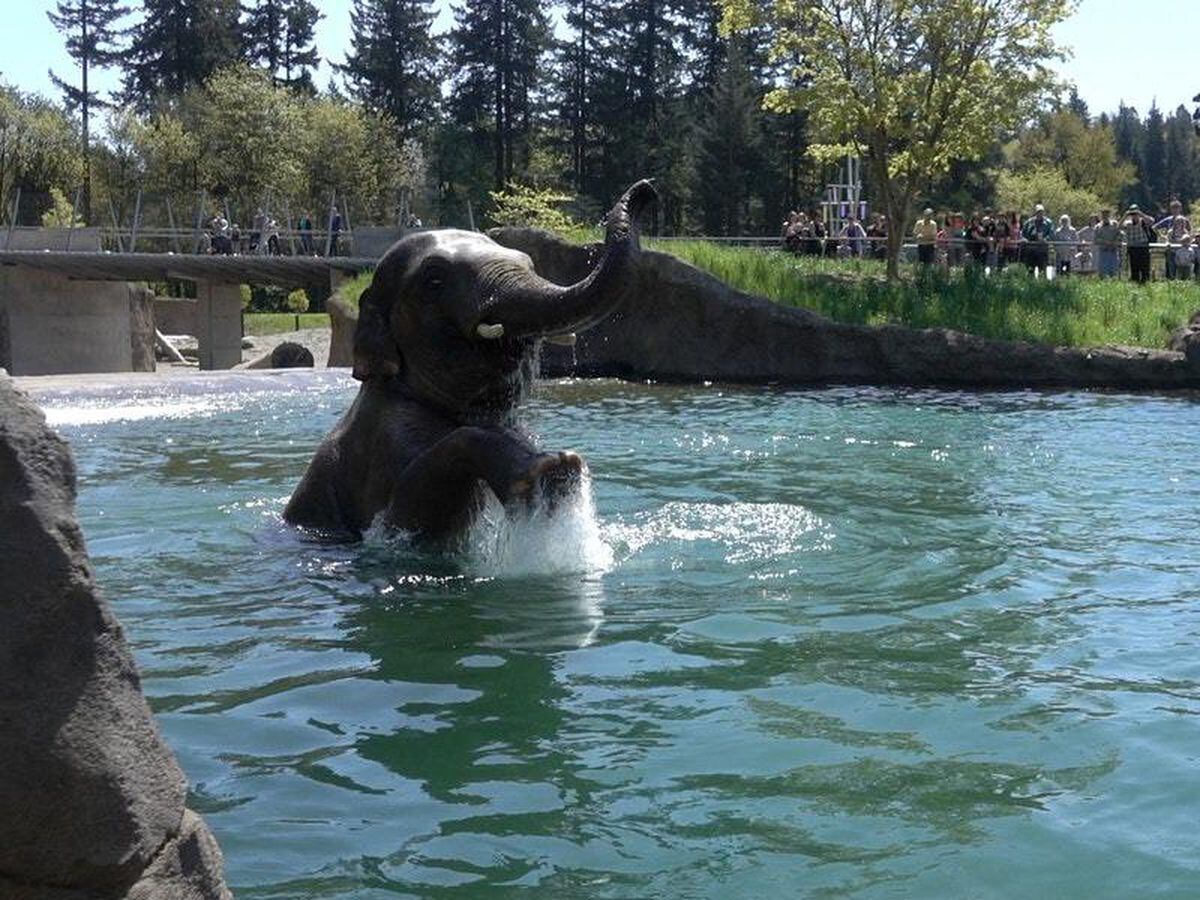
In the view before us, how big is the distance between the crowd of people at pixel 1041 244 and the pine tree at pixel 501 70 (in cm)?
3477

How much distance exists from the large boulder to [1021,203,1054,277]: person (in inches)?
1001

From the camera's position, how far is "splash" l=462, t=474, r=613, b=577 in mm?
7121

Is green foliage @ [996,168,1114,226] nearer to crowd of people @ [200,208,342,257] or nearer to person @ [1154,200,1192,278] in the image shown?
crowd of people @ [200,208,342,257]

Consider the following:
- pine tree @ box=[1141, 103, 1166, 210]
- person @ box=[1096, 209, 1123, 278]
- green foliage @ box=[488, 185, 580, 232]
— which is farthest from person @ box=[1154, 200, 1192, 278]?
pine tree @ box=[1141, 103, 1166, 210]

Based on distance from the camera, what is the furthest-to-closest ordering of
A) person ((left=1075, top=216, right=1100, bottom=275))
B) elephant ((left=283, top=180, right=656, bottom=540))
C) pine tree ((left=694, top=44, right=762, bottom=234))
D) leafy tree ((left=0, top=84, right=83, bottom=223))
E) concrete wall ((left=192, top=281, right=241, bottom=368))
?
pine tree ((left=694, top=44, right=762, bottom=234)) < leafy tree ((left=0, top=84, right=83, bottom=223)) < concrete wall ((left=192, top=281, right=241, bottom=368)) < person ((left=1075, top=216, right=1100, bottom=275)) < elephant ((left=283, top=180, right=656, bottom=540))

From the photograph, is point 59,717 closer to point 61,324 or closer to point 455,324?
point 455,324

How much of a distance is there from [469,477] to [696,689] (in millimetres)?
1901

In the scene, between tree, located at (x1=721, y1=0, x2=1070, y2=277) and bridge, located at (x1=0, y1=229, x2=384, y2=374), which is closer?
tree, located at (x1=721, y1=0, x2=1070, y2=277)

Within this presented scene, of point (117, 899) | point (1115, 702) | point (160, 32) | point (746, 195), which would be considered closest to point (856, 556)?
point (1115, 702)

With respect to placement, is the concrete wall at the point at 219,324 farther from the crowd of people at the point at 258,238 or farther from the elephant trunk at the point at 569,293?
the elephant trunk at the point at 569,293

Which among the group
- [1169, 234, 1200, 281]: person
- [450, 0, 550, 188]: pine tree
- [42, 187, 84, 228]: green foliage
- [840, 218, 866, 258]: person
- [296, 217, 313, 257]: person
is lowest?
[1169, 234, 1200, 281]: person

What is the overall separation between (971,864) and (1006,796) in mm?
557

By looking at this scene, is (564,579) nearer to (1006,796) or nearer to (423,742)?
(423,742)

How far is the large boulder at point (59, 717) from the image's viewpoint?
103 inches
